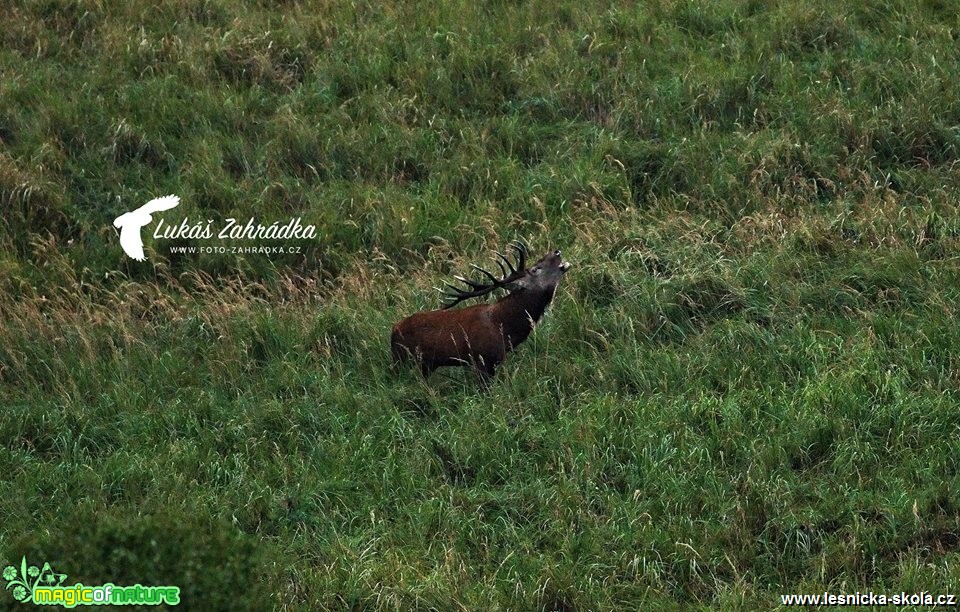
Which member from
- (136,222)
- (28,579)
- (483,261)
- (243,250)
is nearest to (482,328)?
(483,261)

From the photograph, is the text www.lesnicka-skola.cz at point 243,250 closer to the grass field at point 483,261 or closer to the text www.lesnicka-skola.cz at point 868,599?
the grass field at point 483,261

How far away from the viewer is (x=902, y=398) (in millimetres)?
8258

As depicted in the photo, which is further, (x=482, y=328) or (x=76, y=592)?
(x=482, y=328)

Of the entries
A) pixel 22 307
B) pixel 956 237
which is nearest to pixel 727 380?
pixel 956 237

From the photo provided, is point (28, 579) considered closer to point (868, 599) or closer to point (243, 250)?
point (868, 599)

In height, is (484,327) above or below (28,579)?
below

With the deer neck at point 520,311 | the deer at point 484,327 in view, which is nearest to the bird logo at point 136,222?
the deer at point 484,327

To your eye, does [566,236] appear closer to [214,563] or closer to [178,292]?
[178,292]

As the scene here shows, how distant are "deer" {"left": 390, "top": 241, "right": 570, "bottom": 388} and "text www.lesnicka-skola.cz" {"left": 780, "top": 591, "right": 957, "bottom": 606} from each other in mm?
3140

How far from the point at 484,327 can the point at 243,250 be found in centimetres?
377

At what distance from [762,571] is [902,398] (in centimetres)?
194

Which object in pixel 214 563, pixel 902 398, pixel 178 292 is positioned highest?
pixel 214 563

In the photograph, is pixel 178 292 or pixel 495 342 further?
pixel 178 292

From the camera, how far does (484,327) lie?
30.0 ft
